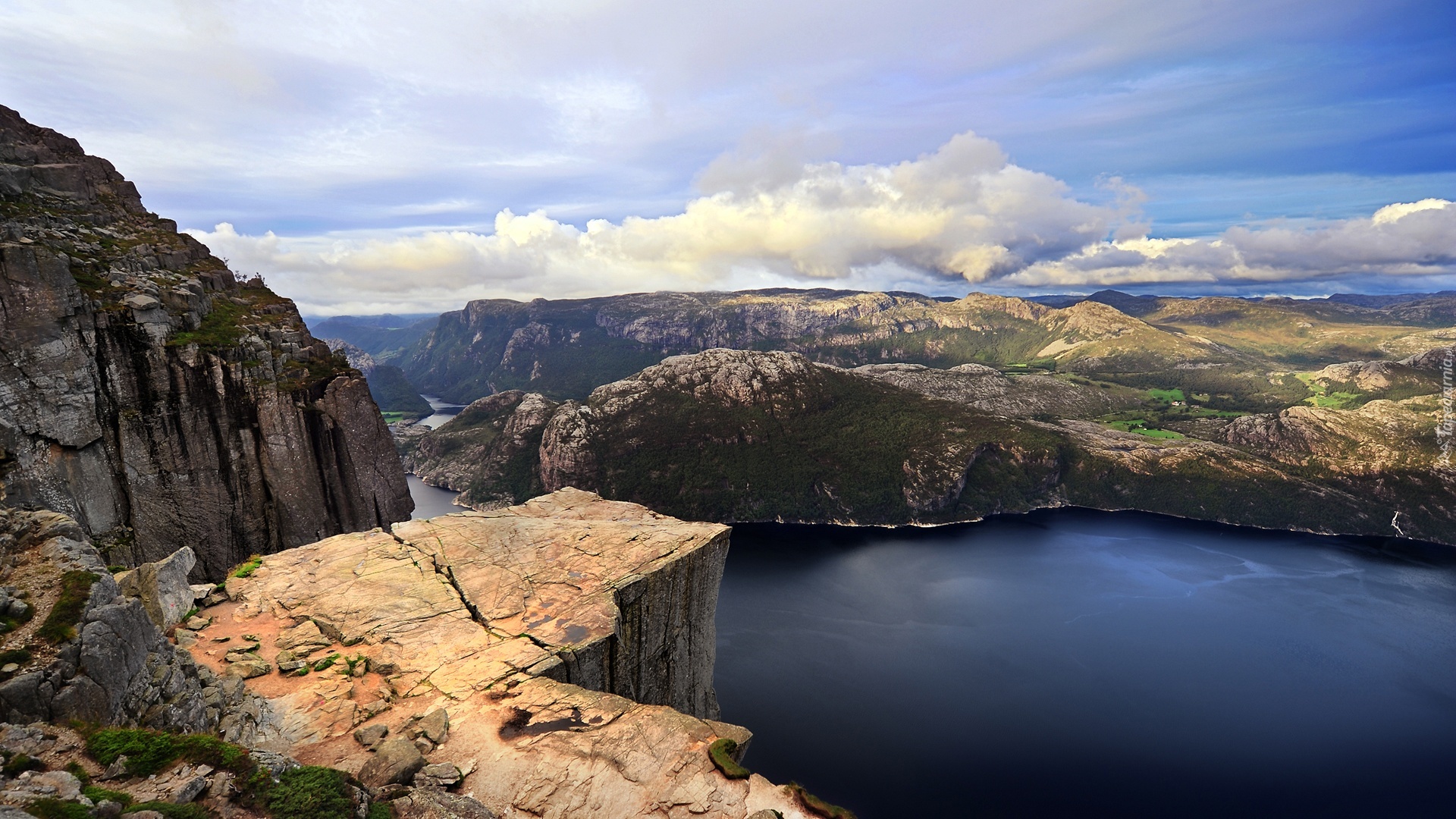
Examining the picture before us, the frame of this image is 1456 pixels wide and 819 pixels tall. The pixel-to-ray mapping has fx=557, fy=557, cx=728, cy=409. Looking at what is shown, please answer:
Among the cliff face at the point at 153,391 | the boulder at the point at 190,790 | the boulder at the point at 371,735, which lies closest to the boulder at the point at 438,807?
the boulder at the point at 371,735

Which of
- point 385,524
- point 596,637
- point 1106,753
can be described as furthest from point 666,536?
point 1106,753

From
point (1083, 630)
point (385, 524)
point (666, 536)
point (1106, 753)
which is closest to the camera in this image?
point (666, 536)

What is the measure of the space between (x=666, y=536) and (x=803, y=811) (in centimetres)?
2112

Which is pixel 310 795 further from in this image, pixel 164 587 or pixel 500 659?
pixel 164 587

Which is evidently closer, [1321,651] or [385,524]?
[385,524]

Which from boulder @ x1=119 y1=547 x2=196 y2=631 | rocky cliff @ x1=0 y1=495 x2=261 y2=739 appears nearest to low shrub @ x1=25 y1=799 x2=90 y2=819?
rocky cliff @ x1=0 y1=495 x2=261 y2=739

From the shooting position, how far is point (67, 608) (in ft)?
47.8

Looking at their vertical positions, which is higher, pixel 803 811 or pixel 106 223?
pixel 106 223

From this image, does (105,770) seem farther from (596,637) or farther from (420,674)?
(596,637)

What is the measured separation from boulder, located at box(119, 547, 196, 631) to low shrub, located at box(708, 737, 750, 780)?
20.3m

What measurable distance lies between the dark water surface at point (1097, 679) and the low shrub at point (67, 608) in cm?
7730

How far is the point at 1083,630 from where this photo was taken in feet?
385

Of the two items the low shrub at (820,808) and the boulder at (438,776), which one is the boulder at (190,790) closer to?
the boulder at (438,776)

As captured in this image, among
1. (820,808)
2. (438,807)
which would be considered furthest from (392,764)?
(820,808)
